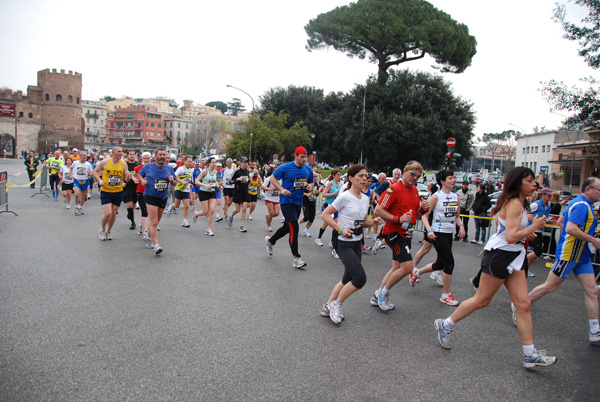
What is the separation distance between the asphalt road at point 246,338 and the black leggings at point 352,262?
52 cm

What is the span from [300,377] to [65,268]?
4.98 m

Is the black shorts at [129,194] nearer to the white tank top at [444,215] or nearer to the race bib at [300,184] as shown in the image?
the race bib at [300,184]

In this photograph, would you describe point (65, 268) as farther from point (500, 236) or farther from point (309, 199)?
point (500, 236)

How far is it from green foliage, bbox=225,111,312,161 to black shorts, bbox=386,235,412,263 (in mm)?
32423

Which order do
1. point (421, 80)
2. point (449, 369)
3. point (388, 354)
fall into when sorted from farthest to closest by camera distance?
1. point (421, 80)
2. point (388, 354)
3. point (449, 369)

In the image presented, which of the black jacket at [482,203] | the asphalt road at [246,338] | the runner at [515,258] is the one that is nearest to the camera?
the asphalt road at [246,338]

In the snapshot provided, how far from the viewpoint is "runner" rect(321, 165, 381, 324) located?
4852mm

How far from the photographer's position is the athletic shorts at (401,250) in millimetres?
5273

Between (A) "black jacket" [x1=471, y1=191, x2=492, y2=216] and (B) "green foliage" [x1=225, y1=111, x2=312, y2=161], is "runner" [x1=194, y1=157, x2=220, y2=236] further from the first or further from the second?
(B) "green foliage" [x1=225, y1=111, x2=312, y2=161]

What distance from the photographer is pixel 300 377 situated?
3.53m

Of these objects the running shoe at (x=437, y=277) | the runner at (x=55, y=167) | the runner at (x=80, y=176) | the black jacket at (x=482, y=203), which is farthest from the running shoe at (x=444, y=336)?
the runner at (x=55, y=167)

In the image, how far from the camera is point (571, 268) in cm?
484

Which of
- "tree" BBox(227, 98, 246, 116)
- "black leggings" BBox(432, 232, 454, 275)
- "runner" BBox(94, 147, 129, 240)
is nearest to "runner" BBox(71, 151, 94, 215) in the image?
"runner" BBox(94, 147, 129, 240)

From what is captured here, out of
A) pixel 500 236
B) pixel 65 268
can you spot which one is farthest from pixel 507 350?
pixel 65 268
